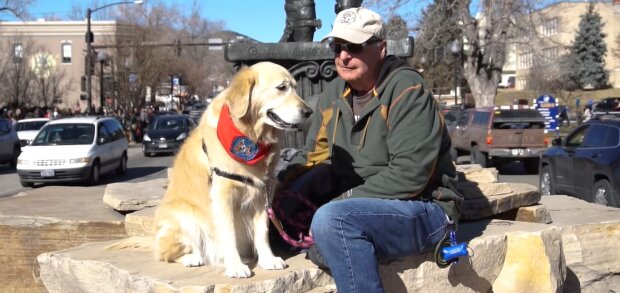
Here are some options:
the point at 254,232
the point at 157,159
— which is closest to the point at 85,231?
the point at 254,232

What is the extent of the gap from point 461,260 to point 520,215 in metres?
1.75

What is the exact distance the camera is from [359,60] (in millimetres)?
3961

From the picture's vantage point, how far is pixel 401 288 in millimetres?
3994

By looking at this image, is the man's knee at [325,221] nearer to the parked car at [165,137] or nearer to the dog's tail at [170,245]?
the dog's tail at [170,245]

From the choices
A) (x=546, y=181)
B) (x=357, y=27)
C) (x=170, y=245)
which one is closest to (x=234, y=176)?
(x=170, y=245)

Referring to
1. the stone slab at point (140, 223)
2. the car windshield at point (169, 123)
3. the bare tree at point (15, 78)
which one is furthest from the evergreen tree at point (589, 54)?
the stone slab at point (140, 223)

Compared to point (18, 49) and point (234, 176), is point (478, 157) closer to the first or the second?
point (234, 176)

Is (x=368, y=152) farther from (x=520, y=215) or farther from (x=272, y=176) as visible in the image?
(x=520, y=215)

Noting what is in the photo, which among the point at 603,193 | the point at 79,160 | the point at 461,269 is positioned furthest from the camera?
the point at 79,160

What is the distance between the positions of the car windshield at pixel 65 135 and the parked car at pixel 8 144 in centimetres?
520

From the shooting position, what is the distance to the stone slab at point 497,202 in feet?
17.7

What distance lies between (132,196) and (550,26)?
33095 mm

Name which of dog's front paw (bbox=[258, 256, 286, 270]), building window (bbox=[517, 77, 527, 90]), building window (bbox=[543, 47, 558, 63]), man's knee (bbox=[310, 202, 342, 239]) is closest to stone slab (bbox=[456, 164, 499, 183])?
dog's front paw (bbox=[258, 256, 286, 270])

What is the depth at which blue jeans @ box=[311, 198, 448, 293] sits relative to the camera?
3.50m
